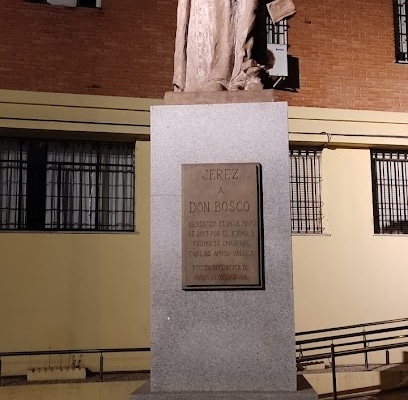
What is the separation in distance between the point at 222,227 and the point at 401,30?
876 centimetres

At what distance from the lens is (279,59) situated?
11492 millimetres

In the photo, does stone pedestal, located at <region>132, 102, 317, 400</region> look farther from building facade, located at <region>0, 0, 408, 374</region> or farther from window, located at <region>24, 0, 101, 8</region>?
window, located at <region>24, 0, 101, 8</region>

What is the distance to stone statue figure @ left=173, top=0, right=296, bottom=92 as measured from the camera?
551 centimetres

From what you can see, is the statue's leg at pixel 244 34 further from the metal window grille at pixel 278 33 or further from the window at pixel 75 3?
the metal window grille at pixel 278 33

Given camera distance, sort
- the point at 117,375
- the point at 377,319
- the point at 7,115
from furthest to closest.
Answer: the point at 377,319, the point at 7,115, the point at 117,375

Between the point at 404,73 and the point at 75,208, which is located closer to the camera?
the point at 75,208

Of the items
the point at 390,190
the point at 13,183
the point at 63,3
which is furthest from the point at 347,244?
the point at 63,3

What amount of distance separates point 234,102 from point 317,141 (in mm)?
6241

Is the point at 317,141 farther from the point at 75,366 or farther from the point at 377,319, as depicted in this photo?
the point at 75,366

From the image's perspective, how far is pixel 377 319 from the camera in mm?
11172

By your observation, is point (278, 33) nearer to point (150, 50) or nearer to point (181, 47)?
point (150, 50)

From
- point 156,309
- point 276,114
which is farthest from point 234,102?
point 156,309

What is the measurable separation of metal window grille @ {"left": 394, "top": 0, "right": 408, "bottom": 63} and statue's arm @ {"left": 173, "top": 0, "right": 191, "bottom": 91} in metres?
7.40

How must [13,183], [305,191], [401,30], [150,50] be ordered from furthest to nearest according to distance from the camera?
[401,30]
[305,191]
[150,50]
[13,183]
